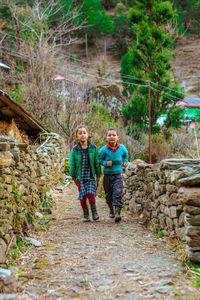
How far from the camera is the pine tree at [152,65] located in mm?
18422

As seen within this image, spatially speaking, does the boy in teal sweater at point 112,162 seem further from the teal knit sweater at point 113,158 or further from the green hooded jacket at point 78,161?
the green hooded jacket at point 78,161

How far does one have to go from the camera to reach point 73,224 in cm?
501

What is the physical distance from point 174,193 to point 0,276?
2223 mm

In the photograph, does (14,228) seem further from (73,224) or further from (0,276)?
(73,224)

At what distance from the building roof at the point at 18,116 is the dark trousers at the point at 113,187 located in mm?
3233

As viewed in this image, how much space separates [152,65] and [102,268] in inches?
715

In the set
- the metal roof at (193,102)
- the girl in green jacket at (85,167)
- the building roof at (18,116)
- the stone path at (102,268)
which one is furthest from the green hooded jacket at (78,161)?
the metal roof at (193,102)

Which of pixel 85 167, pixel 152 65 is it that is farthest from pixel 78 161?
pixel 152 65

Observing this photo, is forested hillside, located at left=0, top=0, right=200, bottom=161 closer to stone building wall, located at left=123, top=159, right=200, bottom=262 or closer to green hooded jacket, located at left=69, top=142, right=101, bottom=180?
green hooded jacket, located at left=69, top=142, right=101, bottom=180

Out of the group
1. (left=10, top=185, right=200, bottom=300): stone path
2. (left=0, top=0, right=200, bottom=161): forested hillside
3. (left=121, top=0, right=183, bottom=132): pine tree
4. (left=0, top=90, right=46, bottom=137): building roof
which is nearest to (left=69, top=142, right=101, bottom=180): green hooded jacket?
(left=10, top=185, right=200, bottom=300): stone path

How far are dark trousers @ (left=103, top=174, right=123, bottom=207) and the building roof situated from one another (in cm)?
323

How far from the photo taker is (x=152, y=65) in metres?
19.3

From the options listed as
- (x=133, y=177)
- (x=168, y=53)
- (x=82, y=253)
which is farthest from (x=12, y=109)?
(x=168, y=53)

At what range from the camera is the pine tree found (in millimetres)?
18422
